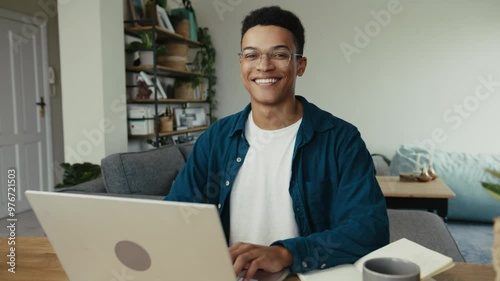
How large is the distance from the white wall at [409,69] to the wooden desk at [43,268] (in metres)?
3.77

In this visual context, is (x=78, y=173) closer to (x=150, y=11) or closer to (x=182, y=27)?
(x=150, y=11)

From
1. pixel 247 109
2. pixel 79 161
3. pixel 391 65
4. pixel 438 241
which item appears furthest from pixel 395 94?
pixel 247 109

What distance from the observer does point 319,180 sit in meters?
1.17

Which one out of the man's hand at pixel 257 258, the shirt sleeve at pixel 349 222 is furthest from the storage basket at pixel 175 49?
the man's hand at pixel 257 258

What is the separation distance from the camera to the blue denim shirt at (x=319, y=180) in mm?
991

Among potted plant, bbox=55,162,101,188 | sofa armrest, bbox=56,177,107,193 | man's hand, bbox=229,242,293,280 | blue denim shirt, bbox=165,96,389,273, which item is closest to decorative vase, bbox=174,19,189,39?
potted plant, bbox=55,162,101,188

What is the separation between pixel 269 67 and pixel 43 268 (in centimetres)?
73

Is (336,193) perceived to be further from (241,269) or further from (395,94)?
(395,94)

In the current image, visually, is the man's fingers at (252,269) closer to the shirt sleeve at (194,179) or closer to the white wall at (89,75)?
the shirt sleeve at (194,179)

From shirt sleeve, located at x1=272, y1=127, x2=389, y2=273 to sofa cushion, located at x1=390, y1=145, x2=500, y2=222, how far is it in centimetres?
285

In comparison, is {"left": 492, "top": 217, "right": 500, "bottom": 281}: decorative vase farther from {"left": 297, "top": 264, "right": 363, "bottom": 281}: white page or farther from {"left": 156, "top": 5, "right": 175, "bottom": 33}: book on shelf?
{"left": 156, "top": 5, "right": 175, "bottom": 33}: book on shelf

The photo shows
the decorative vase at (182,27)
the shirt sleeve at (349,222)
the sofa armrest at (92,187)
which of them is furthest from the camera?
the decorative vase at (182,27)

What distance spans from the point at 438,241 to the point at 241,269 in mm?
1643

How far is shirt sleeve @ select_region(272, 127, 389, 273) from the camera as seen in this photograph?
89 cm
